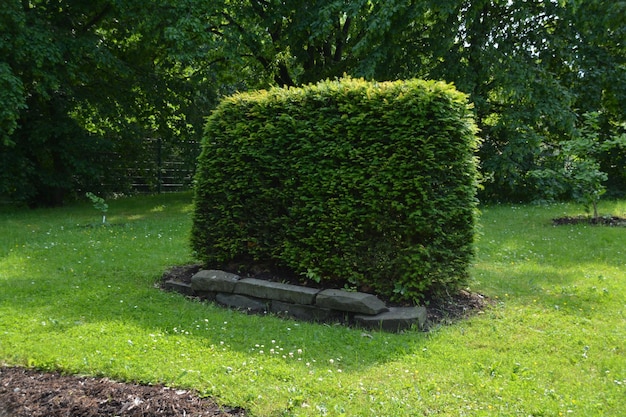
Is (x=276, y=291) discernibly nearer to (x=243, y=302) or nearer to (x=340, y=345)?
(x=243, y=302)

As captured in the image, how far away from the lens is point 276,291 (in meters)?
5.41

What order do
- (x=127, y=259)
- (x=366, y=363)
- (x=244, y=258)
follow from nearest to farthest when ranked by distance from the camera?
(x=366, y=363) < (x=244, y=258) < (x=127, y=259)

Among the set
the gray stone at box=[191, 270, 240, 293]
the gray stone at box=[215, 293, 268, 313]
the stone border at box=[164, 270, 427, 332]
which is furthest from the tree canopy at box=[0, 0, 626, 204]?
the gray stone at box=[215, 293, 268, 313]

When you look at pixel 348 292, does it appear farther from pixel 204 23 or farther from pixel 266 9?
pixel 266 9

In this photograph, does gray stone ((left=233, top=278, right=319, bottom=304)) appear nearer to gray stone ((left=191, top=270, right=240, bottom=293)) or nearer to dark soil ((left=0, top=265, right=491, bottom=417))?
gray stone ((left=191, top=270, right=240, bottom=293))

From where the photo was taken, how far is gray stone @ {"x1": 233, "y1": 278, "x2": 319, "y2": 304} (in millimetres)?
5262

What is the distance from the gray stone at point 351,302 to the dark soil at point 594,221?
6.61 metres

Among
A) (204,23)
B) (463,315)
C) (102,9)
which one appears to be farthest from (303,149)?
(102,9)

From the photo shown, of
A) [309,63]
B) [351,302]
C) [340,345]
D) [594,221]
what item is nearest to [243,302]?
[351,302]

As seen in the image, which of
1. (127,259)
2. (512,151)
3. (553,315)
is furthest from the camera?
(512,151)

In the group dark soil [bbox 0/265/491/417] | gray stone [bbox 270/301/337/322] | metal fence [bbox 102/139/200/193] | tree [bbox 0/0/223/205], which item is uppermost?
tree [bbox 0/0/223/205]

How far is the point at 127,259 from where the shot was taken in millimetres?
7477

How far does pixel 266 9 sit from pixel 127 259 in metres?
11.0

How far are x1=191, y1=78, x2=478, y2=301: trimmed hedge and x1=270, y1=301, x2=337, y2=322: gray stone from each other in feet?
1.26
